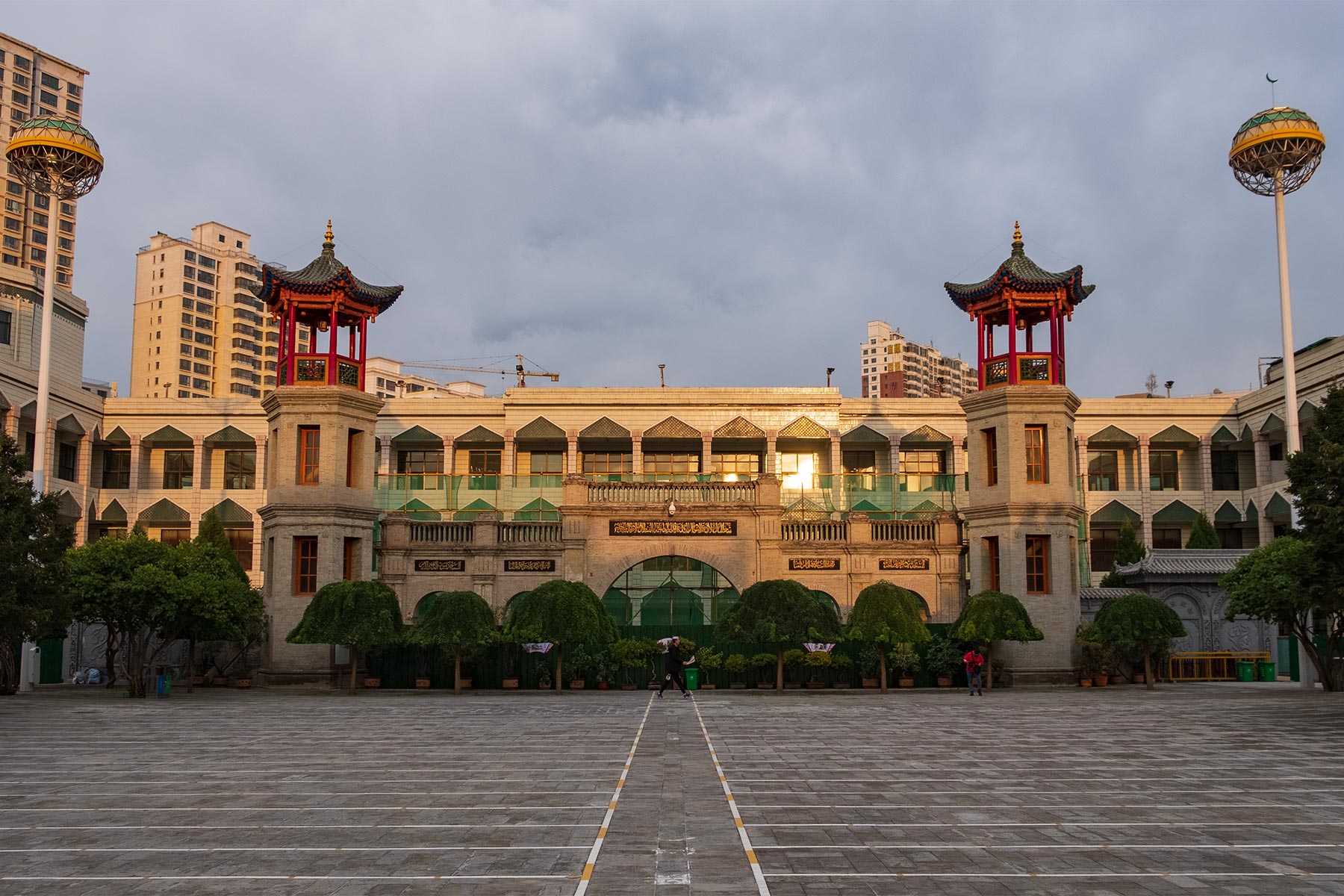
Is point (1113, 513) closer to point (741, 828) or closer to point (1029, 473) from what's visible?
point (1029, 473)

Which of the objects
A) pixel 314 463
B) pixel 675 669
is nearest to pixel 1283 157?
Answer: pixel 675 669

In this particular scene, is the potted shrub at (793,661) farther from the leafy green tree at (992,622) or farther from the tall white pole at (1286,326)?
the tall white pole at (1286,326)

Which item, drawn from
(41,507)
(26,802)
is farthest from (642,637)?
(26,802)

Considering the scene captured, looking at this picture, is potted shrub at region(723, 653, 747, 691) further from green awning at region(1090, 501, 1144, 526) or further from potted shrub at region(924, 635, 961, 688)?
green awning at region(1090, 501, 1144, 526)

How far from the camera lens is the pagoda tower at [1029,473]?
4241cm

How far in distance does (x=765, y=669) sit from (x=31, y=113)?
127 metres

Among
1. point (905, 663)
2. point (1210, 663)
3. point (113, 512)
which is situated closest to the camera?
point (905, 663)

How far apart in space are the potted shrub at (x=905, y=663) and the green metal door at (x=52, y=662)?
34533 millimetres

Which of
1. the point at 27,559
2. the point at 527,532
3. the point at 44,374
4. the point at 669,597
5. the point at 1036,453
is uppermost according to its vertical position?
the point at 44,374

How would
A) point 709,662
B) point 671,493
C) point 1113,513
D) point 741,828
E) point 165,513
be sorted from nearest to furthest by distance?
point 741,828
point 709,662
point 671,493
point 1113,513
point 165,513

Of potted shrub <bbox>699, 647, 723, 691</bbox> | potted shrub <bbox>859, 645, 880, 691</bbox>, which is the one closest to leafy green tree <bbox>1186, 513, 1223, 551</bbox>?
potted shrub <bbox>859, 645, 880, 691</bbox>

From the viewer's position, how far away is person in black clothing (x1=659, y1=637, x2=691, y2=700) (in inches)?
1447

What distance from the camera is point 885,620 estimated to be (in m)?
40.0

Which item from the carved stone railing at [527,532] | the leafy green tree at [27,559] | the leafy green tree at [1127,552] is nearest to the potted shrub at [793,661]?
the carved stone railing at [527,532]
